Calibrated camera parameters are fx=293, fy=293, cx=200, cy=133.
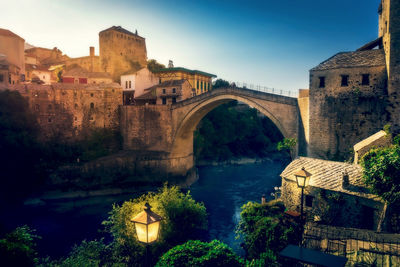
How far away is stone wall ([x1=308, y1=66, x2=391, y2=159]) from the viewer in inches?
668

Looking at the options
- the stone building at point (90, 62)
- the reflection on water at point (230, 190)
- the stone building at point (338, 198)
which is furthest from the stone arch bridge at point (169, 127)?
the stone building at point (90, 62)

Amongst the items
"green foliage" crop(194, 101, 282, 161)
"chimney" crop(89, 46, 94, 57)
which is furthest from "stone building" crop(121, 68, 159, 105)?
"chimney" crop(89, 46, 94, 57)

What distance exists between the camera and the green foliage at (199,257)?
26.2 feet

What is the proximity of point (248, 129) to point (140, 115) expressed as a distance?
2120 centimetres

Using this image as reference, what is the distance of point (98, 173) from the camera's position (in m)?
27.5

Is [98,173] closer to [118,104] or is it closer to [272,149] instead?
[118,104]

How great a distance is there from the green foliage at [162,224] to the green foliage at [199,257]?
4.27m

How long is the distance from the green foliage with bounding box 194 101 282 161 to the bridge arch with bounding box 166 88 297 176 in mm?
6471

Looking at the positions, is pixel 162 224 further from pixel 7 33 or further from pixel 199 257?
pixel 7 33

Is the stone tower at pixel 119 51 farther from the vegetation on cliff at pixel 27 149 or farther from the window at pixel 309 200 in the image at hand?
the window at pixel 309 200

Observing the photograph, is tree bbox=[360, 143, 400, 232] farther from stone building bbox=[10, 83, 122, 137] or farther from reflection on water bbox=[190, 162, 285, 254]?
stone building bbox=[10, 83, 122, 137]

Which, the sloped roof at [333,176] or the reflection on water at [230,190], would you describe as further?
the reflection on water at [230,190]

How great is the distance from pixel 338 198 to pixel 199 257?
6.58 m

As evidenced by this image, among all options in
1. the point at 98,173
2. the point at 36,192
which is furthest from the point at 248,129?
the point at 36,192
